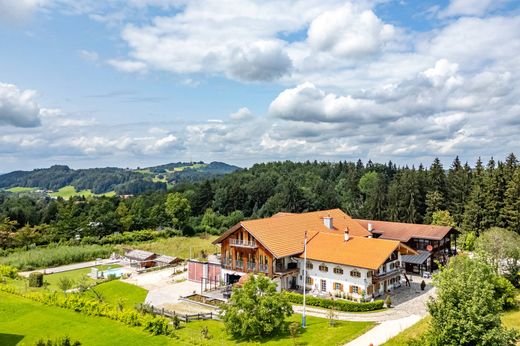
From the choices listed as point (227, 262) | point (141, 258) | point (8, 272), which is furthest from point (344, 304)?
point (8, 272)

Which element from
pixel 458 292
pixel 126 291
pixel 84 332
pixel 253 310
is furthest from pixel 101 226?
pixel 458 292

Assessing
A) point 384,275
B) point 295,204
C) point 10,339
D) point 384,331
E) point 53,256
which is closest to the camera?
point 384,331

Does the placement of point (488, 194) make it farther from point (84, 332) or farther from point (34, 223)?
point (34, 223)

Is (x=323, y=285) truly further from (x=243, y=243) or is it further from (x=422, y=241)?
(x=422, y=241)

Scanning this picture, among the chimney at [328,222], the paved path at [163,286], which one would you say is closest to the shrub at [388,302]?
the chimney at [328,222]

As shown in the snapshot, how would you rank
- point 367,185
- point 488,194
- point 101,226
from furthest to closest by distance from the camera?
point 367,185 → point 101,226 → point 488,194

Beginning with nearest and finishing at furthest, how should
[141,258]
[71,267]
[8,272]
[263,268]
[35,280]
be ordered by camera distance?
[263,268]
[35,280]
[8,272]
[71,267]
[141,258]
